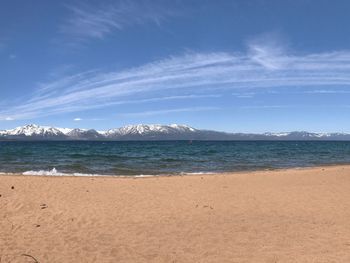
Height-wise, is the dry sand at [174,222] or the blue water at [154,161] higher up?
the blue water at [154,161]

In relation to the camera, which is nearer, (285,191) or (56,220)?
(56,220)

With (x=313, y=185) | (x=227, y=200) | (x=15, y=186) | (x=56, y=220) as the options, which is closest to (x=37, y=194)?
(x=15, y=186)

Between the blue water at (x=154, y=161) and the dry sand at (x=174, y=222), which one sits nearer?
the dry sand at (x=174, y=222)

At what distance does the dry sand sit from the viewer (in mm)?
8578

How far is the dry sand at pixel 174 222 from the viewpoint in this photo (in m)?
8.58

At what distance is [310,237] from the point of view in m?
9.74

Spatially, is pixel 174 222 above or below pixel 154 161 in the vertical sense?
below

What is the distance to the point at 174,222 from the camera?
37.7ft

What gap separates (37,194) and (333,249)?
11.6 m

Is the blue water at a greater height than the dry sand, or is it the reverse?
the blue water

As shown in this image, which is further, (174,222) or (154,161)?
(154,161)

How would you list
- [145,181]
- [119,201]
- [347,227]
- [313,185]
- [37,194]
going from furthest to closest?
[145,181] < [313,185] < [37,194] < [119,201] < [347,227]

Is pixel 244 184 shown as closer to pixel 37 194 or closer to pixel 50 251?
pixel 37 194

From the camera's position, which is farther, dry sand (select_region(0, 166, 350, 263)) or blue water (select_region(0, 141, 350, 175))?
blue water (select_region(0, 141, 350, 175))
